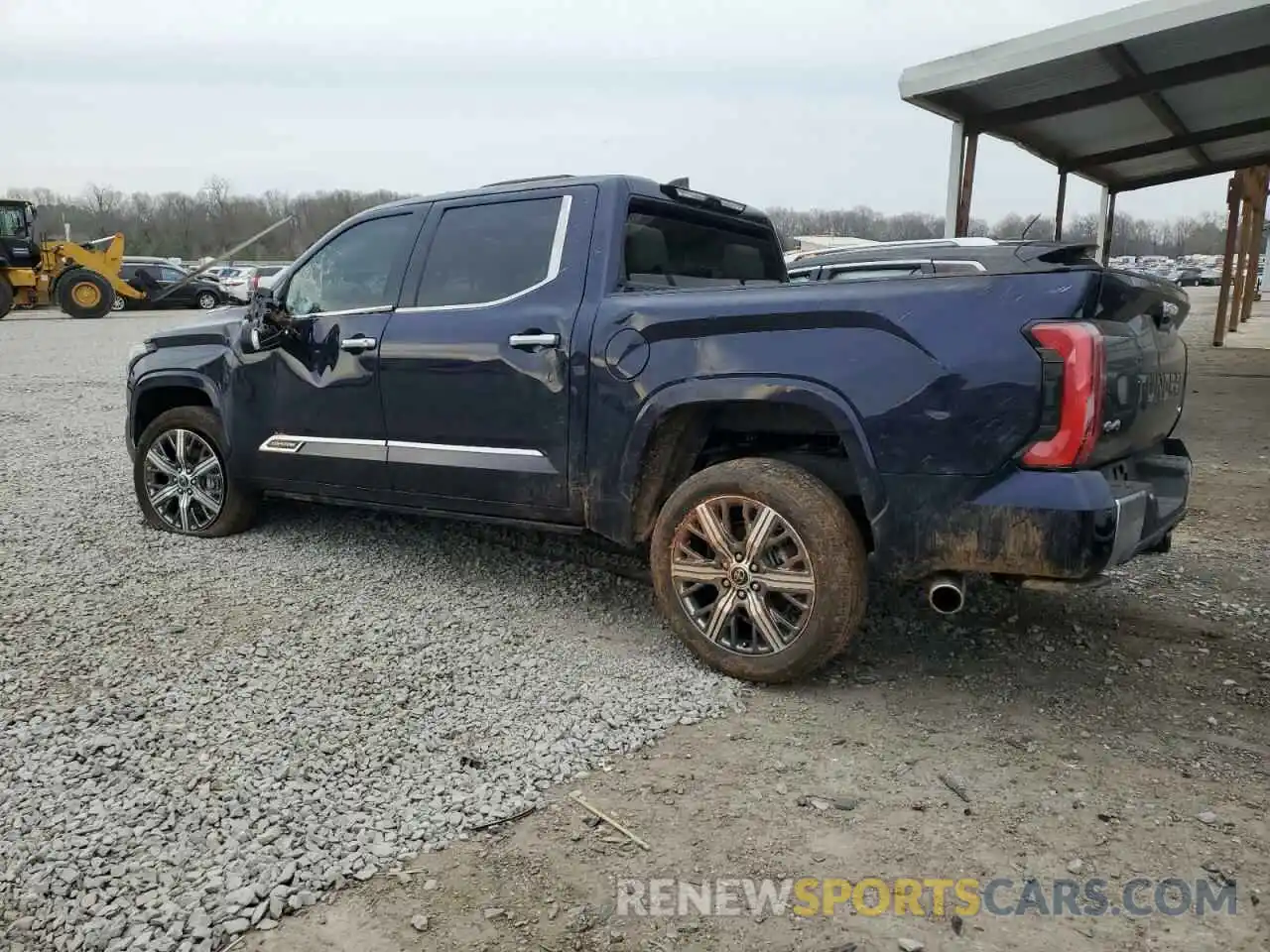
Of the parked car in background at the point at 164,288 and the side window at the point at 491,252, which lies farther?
the parked car in background at the point at 164,288

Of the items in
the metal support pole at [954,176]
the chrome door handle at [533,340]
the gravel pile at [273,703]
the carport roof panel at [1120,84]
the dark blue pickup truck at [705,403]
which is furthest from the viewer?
the metal support pole at [954,176]

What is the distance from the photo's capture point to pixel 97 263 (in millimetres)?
25609

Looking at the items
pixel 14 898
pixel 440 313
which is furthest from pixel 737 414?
pixel 14 898

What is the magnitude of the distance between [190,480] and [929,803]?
4.36 metres

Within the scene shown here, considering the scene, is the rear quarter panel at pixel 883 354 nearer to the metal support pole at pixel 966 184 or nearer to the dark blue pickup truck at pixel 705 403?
the dark blue pickup truck at pixel 705 403

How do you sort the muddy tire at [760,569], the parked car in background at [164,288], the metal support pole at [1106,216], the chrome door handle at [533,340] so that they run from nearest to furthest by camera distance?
the muddy tire at [760,569]
the chrome door handle at [533,340]
the metal support pole at [1106,216]
the parked car in background at [164,288]

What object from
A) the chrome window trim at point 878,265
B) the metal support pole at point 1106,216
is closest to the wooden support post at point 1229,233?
the metal support pole at point 1106,216

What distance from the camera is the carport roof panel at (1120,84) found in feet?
26.6

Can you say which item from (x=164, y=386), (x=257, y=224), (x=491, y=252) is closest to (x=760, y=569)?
(x=491, y=252)

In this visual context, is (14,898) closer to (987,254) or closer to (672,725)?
(672,725)

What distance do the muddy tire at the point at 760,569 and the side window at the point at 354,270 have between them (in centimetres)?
197

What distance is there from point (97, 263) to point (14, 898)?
27118mm

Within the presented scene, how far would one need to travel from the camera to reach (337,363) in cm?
478

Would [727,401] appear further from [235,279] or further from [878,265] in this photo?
[235,279]
